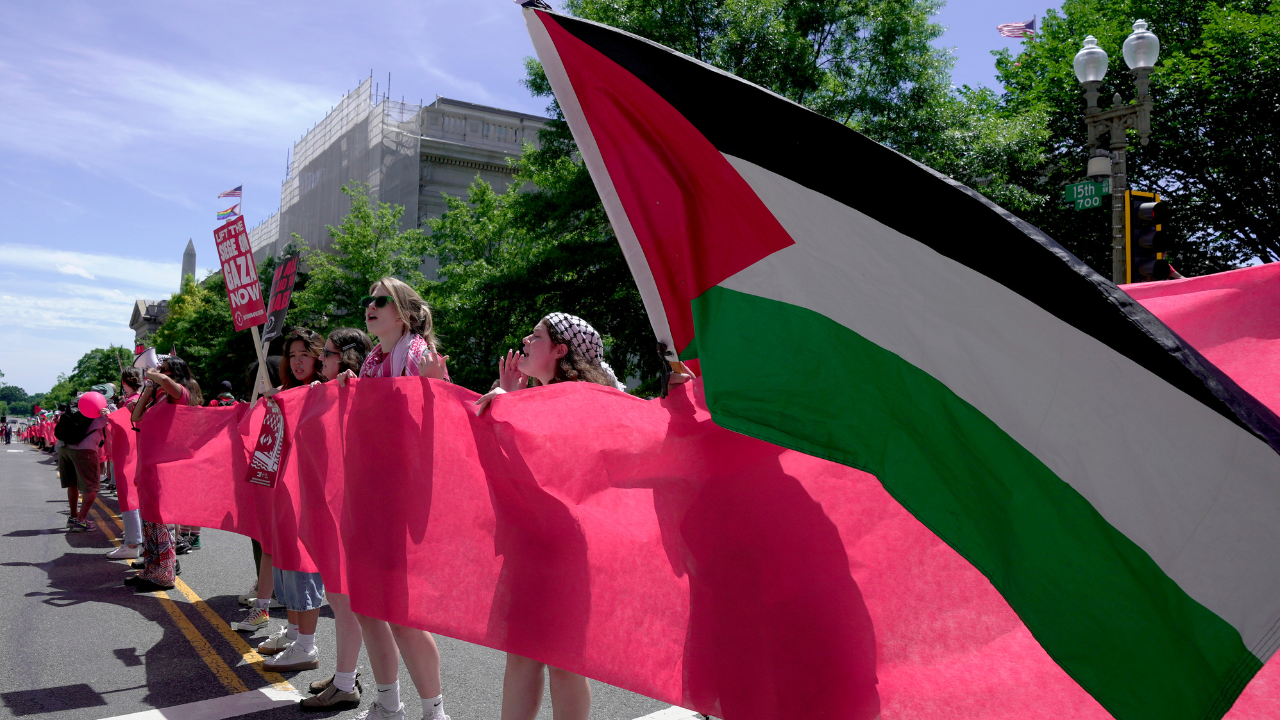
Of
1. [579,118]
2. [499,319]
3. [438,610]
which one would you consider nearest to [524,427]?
[438,610]

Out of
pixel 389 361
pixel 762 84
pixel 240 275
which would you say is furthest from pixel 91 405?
pixel 762 84

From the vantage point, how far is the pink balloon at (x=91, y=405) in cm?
1065

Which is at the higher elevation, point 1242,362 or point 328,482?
point 1242,362

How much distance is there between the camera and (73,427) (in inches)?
441

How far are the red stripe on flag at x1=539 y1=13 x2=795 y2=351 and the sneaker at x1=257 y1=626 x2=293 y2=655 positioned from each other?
Result: 4.45 metres

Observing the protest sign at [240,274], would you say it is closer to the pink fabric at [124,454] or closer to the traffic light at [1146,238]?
the pink fabric at [124,454]

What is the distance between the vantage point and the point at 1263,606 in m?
1.45

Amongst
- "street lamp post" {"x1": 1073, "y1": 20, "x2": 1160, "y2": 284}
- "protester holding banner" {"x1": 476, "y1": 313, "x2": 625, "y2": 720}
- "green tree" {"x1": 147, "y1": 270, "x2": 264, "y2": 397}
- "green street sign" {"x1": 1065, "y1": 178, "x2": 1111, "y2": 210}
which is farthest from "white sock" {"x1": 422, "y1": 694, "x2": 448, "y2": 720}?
"green tree" {"x1": 147, "y1": 270, "x2": 264, "y2": 397}

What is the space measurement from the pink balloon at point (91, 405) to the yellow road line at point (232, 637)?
3.84 m

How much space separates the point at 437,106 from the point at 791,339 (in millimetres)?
48388

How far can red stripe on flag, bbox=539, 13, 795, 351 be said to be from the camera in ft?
7.13

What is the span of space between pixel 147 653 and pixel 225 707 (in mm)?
1523

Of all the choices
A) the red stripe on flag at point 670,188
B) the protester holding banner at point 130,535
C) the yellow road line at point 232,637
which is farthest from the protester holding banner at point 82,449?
the red stripe on flag at point 670,188

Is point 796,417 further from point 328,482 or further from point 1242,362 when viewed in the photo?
point 328,482
